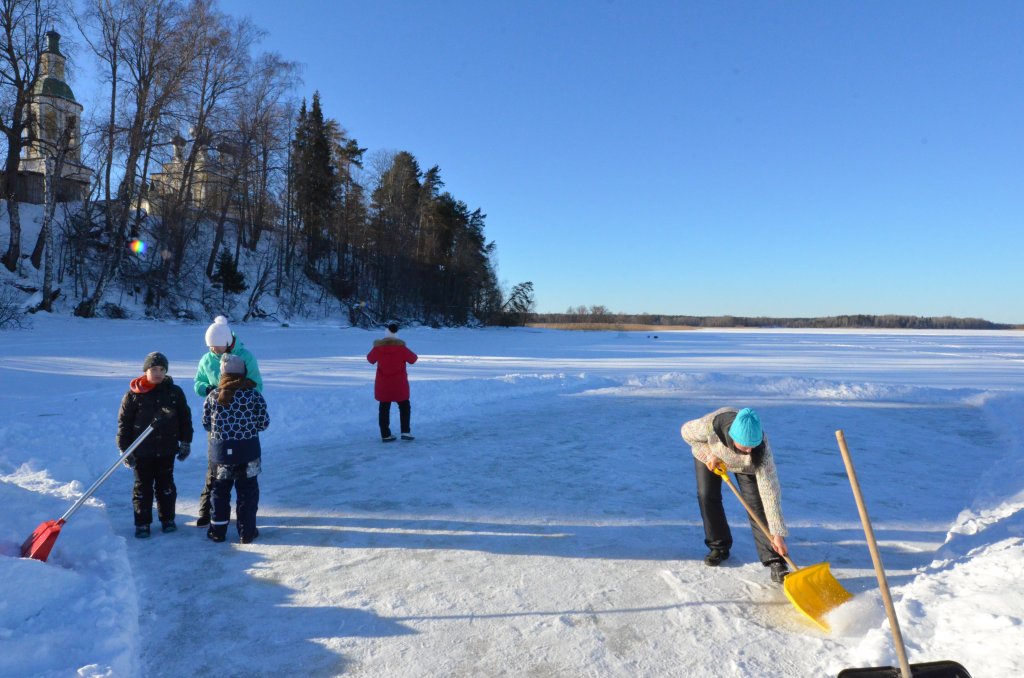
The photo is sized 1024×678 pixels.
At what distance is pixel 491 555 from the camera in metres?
4.07

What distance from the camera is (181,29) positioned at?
21.8m

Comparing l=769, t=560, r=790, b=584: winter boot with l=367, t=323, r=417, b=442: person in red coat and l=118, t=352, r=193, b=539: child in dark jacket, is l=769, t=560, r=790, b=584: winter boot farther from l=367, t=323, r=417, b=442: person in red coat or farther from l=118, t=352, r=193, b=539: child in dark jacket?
l=367, t=323, r=417, b=442: person in red coat

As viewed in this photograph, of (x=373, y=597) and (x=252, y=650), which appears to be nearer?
(x=252, y=650)

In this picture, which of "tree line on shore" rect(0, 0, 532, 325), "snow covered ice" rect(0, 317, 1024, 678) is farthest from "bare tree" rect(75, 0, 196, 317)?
"snow covered ice" rect(0, 317, 1024, 678)

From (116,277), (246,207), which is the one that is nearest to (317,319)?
(246,207)

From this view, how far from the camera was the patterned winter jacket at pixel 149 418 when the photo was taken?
169 inches

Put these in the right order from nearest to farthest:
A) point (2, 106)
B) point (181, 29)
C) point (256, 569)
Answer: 1. point (256, 569)
2. point (2, 106)
3. point (181, 29)

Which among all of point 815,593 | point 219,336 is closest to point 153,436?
point 219,336

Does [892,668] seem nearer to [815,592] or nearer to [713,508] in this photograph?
[815,592]

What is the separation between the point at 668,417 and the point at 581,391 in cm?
312

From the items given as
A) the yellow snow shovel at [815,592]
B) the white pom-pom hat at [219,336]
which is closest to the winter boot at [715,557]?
the yellow snow shovel at [815,592]

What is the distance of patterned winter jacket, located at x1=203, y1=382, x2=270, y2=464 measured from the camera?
4188 millimetres

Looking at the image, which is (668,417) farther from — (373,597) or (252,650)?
(252,650)

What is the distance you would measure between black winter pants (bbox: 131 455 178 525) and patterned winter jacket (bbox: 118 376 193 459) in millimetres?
97
